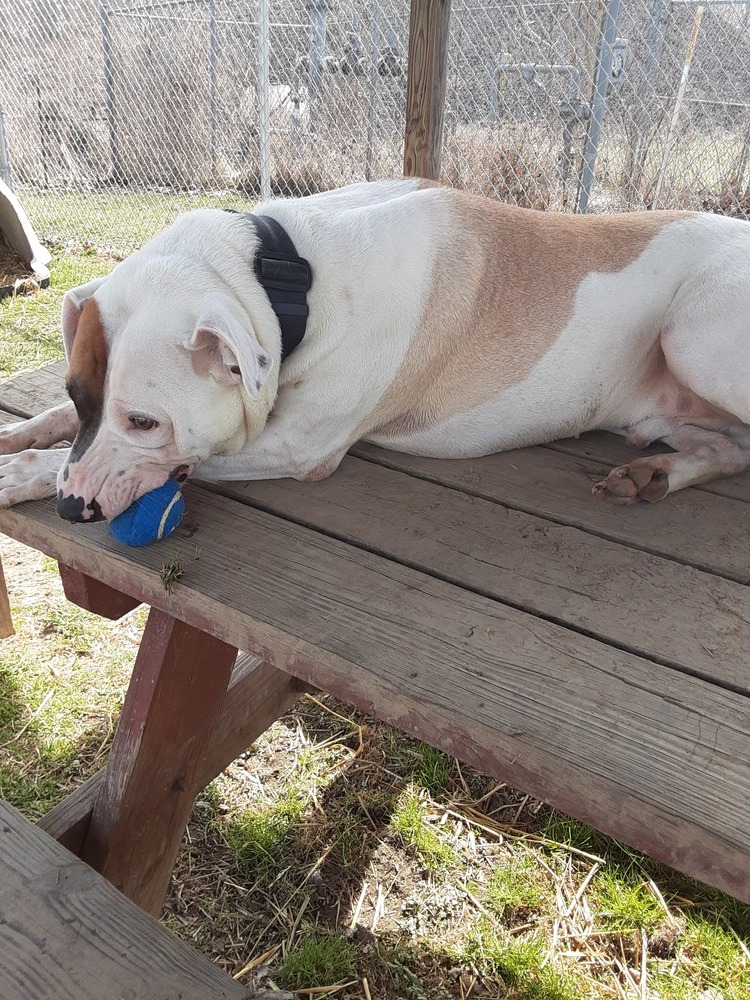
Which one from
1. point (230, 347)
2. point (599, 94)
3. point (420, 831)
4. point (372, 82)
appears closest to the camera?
point (230, 347)

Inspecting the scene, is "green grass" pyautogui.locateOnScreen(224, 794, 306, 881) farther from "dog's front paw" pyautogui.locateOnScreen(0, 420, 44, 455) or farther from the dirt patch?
the dirt patch

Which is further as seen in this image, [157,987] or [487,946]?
[487,946]

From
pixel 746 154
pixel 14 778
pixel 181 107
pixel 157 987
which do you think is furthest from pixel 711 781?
pixel 181 107

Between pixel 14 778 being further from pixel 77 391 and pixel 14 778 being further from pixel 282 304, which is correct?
pixel 282 304

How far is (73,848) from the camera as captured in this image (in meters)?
1.98

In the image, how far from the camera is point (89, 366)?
1.80 meters

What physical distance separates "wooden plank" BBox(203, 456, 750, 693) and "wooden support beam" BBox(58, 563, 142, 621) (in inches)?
15.8

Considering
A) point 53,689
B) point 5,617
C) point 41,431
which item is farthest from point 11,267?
point 41,431

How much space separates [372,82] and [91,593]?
6.16 m

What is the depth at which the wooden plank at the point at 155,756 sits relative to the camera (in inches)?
75.4

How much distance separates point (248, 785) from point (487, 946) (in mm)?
892

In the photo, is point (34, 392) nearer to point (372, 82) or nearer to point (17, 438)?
point (17, 438)

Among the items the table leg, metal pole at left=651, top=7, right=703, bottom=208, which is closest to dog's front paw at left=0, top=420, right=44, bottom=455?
the table leg

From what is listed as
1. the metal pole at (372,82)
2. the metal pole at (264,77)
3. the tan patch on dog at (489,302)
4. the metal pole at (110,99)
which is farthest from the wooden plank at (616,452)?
the metal pole at (110,99)
